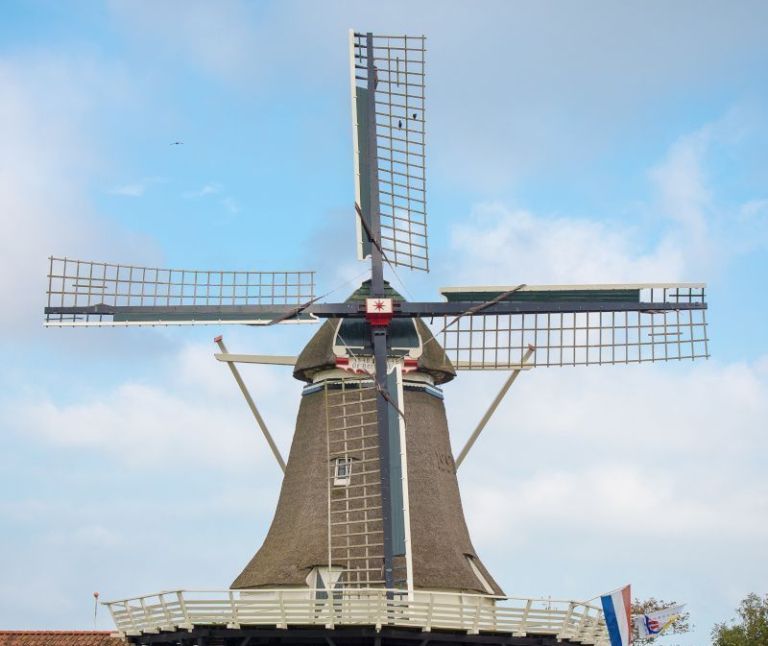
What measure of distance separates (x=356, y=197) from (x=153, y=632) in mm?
9440

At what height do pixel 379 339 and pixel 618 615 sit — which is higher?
pixel 379 339

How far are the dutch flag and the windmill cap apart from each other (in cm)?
628

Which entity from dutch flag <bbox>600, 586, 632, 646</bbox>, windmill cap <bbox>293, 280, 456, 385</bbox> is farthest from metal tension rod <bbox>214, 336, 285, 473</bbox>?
dutch flag <bbox>600, 586, 632, 646</bbox>

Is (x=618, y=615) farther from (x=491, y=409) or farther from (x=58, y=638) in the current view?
(x=58, y=638)

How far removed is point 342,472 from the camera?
29.4 metres

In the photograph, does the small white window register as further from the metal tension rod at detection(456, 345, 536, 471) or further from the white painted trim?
the metal tension rod at detection(456, 345, 536, 471)

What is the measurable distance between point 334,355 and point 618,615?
7.47 meters

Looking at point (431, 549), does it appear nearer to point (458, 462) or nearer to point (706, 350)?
point (458, 462)

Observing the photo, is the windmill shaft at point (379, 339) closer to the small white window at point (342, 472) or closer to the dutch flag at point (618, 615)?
the small white window at point (342, 472)

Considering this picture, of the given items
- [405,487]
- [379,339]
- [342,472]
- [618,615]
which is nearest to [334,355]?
[379,339]

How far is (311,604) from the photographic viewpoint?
26797 millimetres

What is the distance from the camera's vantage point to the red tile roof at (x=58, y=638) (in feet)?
107

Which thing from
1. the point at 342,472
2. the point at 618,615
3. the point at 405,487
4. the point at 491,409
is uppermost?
the point at 491,409

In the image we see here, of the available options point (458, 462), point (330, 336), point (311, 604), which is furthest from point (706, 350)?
point (311, 604)
